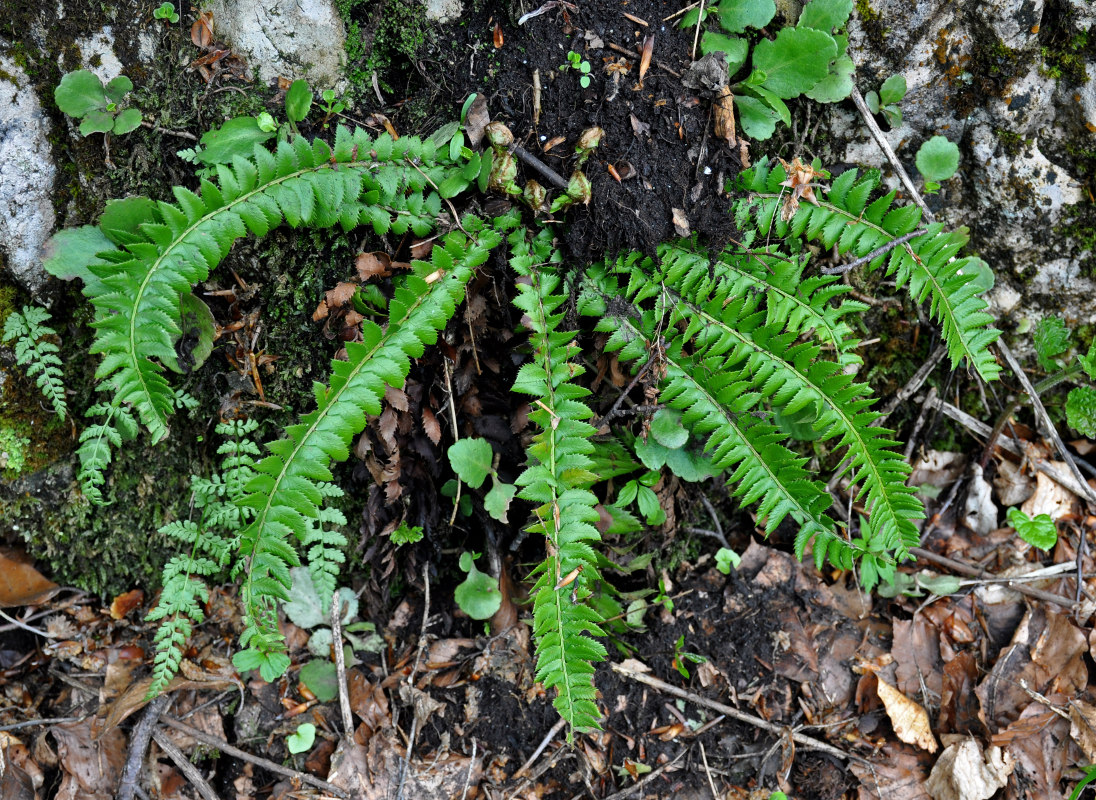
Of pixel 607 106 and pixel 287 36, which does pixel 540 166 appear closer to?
pixel 607 106

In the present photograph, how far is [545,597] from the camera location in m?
2.49

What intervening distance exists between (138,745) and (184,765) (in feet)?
0.65

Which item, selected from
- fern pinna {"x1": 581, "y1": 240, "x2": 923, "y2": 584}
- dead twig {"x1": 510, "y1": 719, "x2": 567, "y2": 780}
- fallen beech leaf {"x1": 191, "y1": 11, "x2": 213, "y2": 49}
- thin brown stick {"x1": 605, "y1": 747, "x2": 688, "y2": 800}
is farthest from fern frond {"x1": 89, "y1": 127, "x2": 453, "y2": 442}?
thin brown stick {"x1": 605, "y1": 747, "x2": 688, "y2": 800}

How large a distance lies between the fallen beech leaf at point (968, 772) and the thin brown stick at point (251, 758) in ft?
7.69

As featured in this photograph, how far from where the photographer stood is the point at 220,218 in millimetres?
2502

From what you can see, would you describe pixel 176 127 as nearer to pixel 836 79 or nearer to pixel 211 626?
pixel 211 626

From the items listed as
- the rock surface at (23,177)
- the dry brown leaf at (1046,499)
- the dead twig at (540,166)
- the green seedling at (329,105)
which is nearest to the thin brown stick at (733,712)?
the dry brown leaf at (1046,499)

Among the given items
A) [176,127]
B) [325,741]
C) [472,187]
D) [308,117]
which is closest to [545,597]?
[325,741]

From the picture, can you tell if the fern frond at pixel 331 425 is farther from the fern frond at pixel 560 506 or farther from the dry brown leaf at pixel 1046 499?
the dry brown leaf at pixel 1046 499

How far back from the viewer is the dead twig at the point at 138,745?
288 centimetres

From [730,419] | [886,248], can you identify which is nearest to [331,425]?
[730,419]

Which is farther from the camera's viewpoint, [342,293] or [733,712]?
[733,712]

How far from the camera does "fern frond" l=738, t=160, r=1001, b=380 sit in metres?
2.83

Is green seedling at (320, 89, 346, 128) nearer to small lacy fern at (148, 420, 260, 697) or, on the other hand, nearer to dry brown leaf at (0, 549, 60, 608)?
small lacy fern at (148, 420, 260, 697)
